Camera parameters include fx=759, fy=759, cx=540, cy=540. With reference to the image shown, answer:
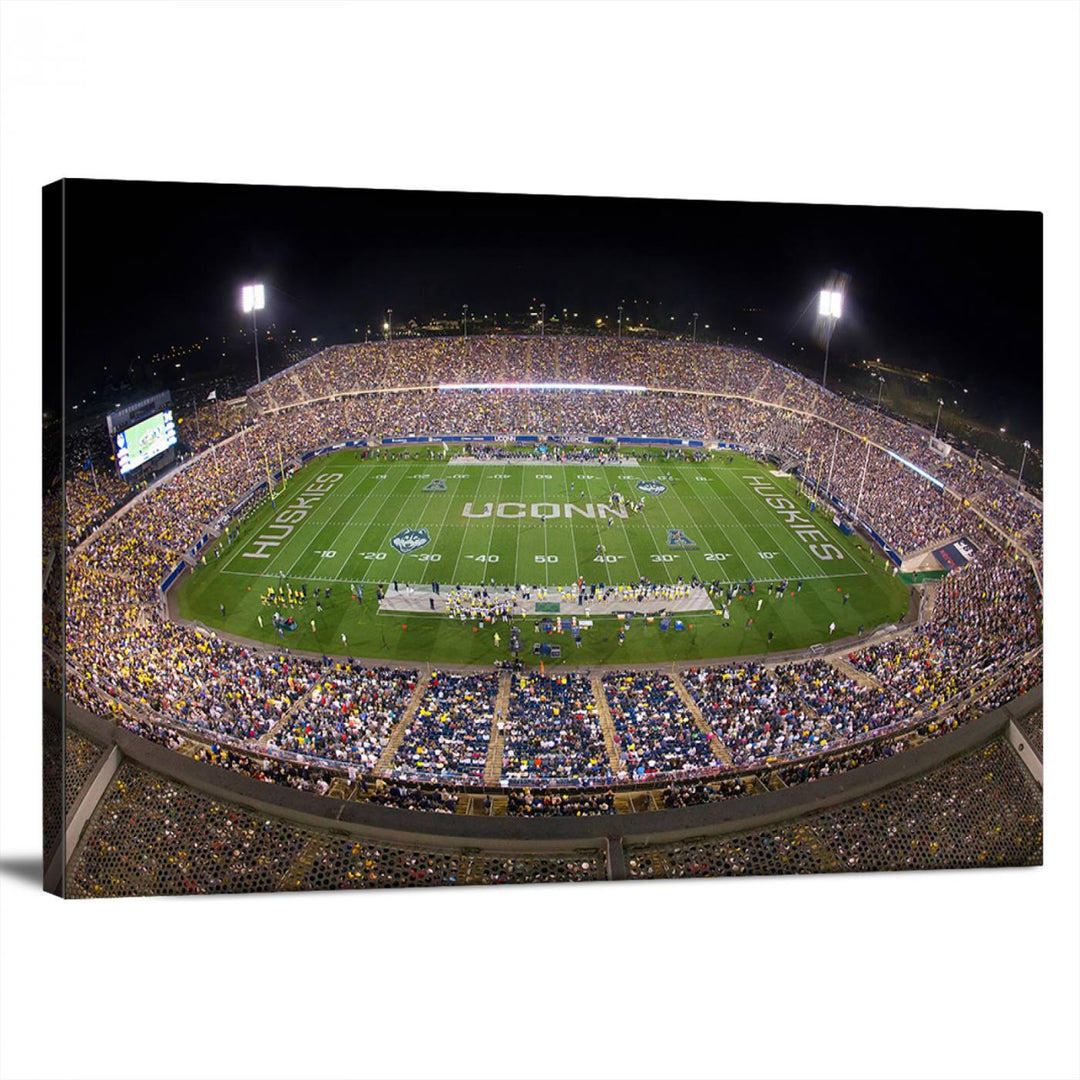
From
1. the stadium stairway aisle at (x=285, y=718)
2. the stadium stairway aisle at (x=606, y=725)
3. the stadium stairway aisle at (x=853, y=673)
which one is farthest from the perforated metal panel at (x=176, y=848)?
the stadium stairway aisle at (x=853, y=673)

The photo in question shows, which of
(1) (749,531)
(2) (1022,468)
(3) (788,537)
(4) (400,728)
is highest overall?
(2) (1022,468)

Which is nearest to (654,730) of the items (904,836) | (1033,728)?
(904,836)

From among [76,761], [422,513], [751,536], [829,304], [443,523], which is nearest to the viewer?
[76,761]

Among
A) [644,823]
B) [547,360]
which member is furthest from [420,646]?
[547,360]

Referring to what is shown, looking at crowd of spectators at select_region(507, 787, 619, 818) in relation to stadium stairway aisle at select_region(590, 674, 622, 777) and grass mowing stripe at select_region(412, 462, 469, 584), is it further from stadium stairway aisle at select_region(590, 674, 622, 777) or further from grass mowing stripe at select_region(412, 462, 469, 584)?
grass mowing stripe at select_region(412, 462, 469, 584)

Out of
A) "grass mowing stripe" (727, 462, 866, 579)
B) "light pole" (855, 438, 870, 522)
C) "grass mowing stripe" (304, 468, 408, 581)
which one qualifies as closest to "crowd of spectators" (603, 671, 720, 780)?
"grass mowing stripe" (727, 462, 866, 579)

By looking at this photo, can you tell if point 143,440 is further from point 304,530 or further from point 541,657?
point 541,657

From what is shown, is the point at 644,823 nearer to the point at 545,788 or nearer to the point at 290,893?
the point at 545,788
